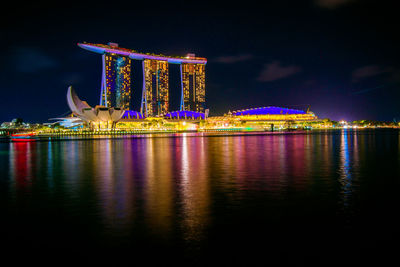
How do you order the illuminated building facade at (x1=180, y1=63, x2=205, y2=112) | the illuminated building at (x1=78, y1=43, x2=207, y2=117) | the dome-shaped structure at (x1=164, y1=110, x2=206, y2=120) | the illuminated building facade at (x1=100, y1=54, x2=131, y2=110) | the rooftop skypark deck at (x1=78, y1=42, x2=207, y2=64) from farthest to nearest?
1. the illuminated building facade at (x1=180, y1=63, x2=205, y2=112)
2. the dome-shaped structure at (x1=164, y1=110, x2=206, y2=120)
3. the illuminated building at (x1=78, y1=43, x2=207, y2=117)
4. the illuminated building facade at (x1=100, y1=54, x2=131, y2=110)
5. the rooftop skypark deck at (x1=78, y1=42, x2=207, y2=64)

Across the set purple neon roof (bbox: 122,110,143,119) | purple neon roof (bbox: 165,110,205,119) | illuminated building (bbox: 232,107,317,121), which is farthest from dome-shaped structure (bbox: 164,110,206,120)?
illuminated building (bbox: 232,107,317,121)

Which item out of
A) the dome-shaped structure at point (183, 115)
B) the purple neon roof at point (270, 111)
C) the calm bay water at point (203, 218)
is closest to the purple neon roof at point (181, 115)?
the dome-shaped structure at point (183, 115)

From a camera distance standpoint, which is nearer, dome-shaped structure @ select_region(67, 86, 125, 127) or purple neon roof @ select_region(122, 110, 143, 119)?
dome-shaped structure @ select_region(67, 86, 125, 127)

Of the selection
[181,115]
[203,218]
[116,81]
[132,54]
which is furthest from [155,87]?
[203,218]

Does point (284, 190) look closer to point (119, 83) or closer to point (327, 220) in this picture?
point (327, 220)

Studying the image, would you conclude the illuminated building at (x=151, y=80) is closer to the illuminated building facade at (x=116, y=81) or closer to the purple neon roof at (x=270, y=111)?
the illuminated building facade at (x=116, y=81)

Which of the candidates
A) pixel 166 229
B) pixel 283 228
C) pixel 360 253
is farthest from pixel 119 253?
pixel 360 253

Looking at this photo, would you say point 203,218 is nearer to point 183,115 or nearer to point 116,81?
point 183,115

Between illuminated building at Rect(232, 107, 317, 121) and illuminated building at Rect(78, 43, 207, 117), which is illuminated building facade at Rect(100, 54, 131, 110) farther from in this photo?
illuminated building at Rect(232, 107, 317, 121)
